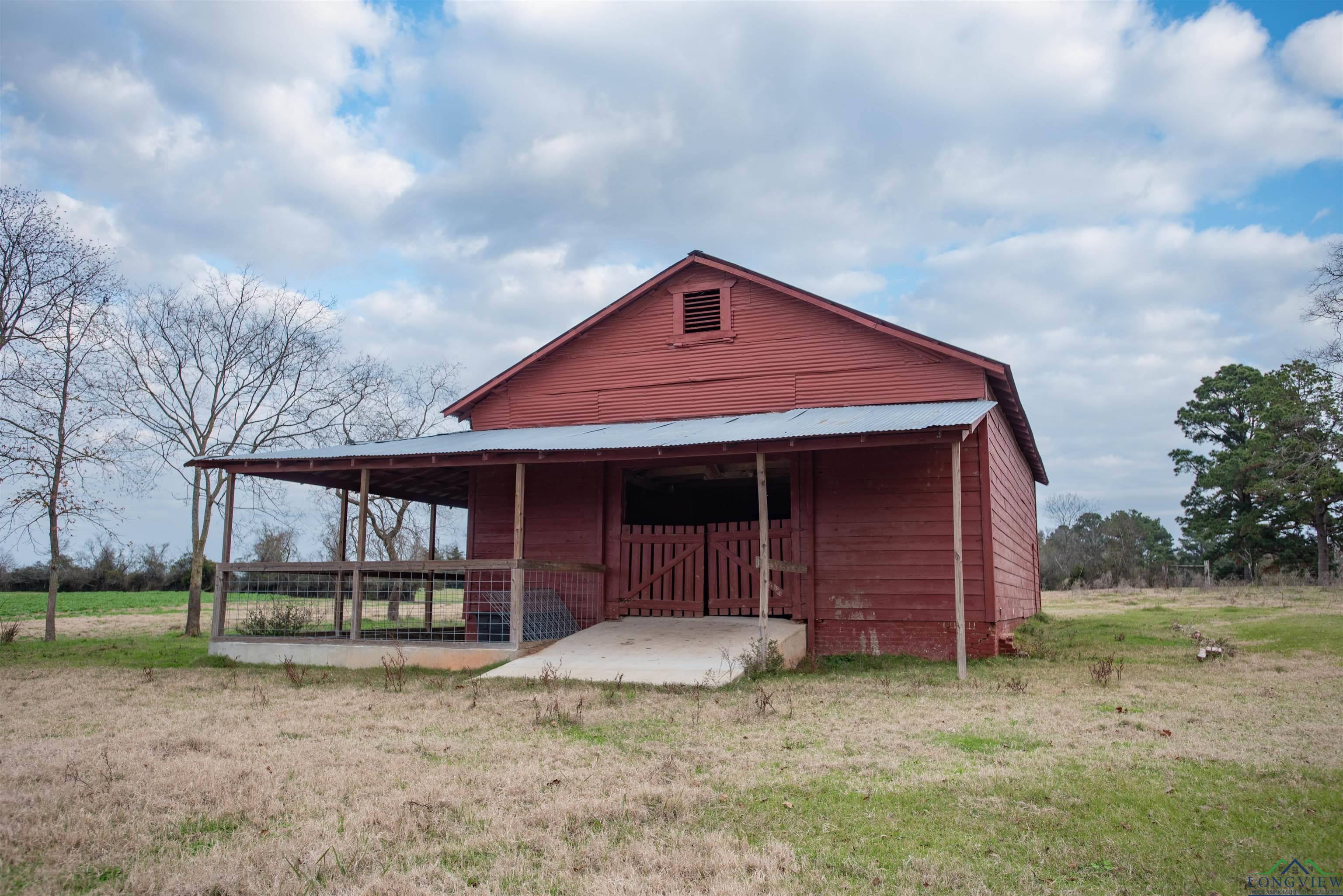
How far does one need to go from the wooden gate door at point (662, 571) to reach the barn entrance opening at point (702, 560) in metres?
0.01

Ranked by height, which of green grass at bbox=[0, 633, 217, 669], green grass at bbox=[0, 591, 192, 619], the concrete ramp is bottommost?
green grass at bbox=[0, 591, 192, 619]

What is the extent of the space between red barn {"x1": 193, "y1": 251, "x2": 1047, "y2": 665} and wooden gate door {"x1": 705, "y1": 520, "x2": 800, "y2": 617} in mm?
36

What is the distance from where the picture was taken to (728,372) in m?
16.1

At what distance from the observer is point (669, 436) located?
43.9 feet

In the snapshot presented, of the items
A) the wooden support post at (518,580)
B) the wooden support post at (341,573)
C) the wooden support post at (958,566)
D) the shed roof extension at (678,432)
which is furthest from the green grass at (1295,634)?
the wooden support post at (341,573)

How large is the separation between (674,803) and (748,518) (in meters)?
15.5

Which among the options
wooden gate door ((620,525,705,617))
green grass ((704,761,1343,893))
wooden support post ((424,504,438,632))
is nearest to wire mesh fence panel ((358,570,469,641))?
wooden support post ((424,504,438,632))

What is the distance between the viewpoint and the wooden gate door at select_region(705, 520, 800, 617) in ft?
46.9

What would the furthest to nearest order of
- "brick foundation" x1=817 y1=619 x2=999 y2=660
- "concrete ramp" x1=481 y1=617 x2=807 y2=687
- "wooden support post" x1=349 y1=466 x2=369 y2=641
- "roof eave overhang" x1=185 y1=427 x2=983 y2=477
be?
"wooden support post" x1=349 y1=466 x2=369 y2=641, "brick foundation" x1=817 y1=619 x2=999 y2=660, "roof eave overhang" x1=185 y1=427 x2=983 y2=477, "concrete ramp" x1=481 y1=617 x2=807 y2=687

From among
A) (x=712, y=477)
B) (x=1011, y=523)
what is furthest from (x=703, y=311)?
(x=1011, y=523)

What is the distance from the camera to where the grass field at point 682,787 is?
440 centimetres

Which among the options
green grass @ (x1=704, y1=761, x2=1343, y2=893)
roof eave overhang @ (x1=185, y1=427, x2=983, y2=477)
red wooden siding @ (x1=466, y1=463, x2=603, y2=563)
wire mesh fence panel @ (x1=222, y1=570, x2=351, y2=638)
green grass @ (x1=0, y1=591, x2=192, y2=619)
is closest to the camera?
green grass @ (x1=704, y1=761, x2=1343, y2=893)

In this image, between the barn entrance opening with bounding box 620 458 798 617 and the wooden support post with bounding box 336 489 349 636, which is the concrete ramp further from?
the wooden support post with bounding box 336 489 349 636

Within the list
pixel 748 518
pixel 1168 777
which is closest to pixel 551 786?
pixel 1168 777
